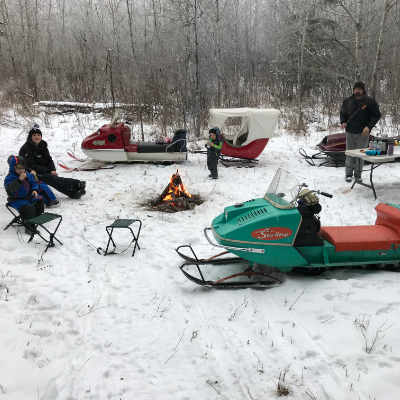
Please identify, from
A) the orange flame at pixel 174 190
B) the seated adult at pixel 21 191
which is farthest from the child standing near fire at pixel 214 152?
the seated adult at pixel 21 191

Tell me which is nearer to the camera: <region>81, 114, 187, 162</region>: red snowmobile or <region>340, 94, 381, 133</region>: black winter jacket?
<region>340, 94, 381, 133</region>: black winter jacket

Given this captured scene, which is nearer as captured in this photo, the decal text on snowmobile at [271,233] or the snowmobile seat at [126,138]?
the decal text on snowmobile at [271,233]

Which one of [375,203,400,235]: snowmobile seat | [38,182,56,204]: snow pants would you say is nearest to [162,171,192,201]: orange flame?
[38,182,56,204]: snow pants

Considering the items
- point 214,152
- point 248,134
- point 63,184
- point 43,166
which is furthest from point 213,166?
point 43,166

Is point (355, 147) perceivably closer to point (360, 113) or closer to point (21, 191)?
point (360, 113)

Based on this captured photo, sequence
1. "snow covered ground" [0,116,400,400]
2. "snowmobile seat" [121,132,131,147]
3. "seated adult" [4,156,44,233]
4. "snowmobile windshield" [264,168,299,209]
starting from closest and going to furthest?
"snow covered ground" [0,116,400,400], "snowmobile windshield" [264,168,299,209], "seated adult" [4,156,44,233], "snowmobile seat" [121,132,131,147]

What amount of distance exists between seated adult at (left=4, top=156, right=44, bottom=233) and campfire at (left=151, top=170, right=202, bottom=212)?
2.24 metres

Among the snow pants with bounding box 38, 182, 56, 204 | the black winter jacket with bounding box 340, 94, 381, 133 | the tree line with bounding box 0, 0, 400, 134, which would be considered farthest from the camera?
the tree line with bounding box 0, 0, 400, 134

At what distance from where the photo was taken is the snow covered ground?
2654 mm

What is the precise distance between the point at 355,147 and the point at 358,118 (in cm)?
69

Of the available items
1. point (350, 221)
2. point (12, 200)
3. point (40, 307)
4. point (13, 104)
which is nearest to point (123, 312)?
point (40, 307)

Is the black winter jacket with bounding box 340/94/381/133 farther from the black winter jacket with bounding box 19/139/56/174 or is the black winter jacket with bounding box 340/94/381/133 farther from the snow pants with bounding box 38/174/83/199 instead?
the black winter jacket with bounding box 19/139/56/174

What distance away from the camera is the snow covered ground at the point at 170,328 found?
265 cm

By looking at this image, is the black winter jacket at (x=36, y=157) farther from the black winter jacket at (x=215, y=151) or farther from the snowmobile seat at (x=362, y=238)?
the snowmobile seat at (x=362, y=238)
